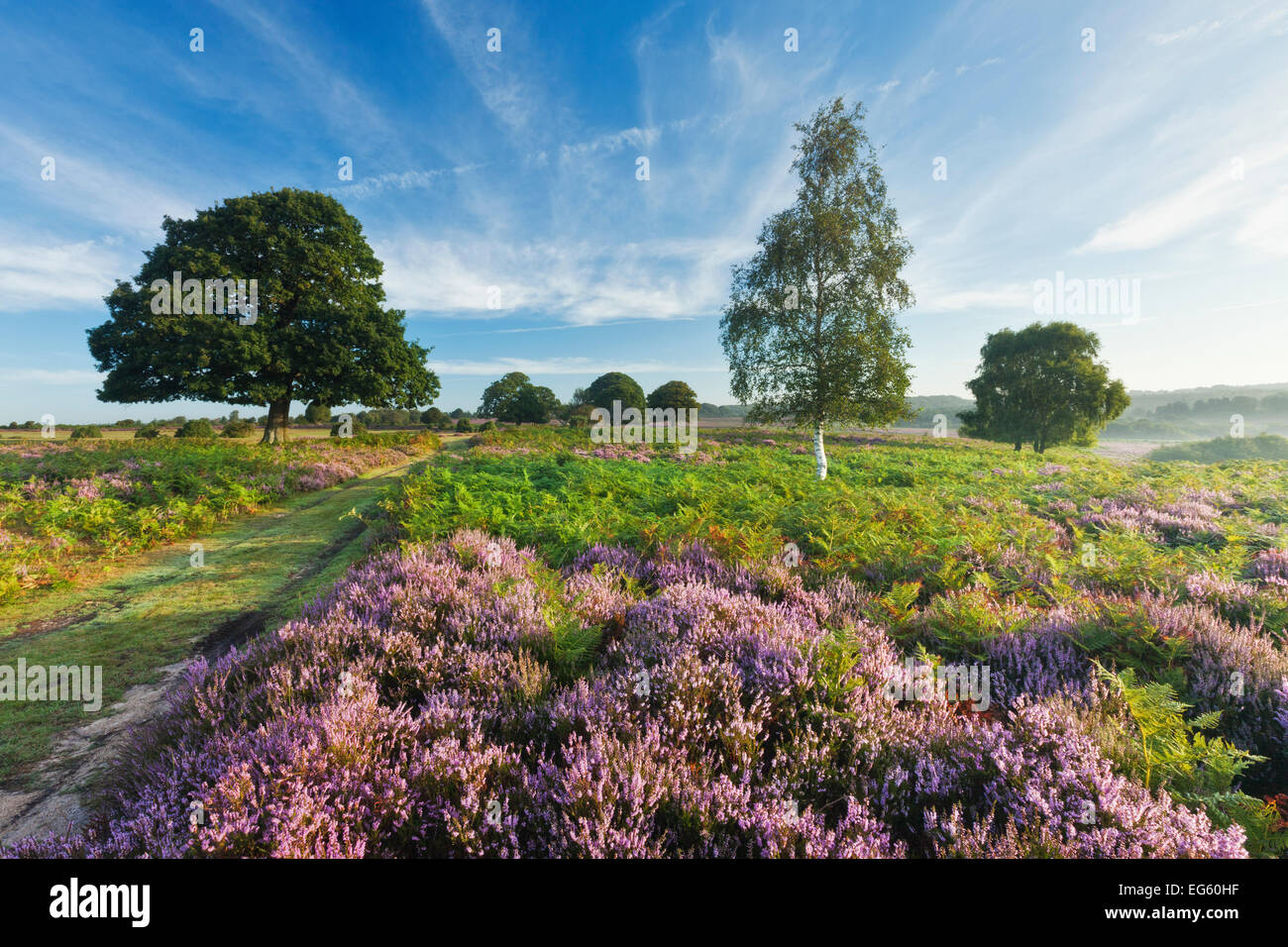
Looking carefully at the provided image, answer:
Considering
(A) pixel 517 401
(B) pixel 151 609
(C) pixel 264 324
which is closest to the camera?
(B) pixel 151 609

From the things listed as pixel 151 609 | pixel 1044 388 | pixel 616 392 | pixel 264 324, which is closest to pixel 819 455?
pixel 151 609

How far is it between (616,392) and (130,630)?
226 feet

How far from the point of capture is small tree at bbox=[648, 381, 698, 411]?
2680 inches

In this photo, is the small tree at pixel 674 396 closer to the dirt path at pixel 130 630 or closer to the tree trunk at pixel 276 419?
the tree trunk at pixel 276 419

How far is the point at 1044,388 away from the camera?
36.1 m

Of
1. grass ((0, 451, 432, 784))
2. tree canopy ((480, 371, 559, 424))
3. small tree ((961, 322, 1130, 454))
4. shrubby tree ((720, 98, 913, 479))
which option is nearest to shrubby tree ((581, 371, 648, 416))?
tree canopy ((480, 371, 559, 424))

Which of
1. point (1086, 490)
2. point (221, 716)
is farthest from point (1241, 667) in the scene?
point (1086, 490)

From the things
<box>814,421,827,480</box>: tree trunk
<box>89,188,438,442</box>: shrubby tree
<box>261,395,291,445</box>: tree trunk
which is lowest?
<box>814,421,827,480</box>: tree trunk

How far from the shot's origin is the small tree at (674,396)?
223ft

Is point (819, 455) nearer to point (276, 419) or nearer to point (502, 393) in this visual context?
point (276, 419)

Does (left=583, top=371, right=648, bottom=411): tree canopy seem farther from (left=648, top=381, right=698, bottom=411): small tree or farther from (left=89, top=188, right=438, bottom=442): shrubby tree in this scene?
(left=89, top=188, right=438, bottom=442): shrubby tree

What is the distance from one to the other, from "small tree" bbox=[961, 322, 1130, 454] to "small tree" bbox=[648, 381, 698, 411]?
3690 cm

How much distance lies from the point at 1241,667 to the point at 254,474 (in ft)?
61.1
